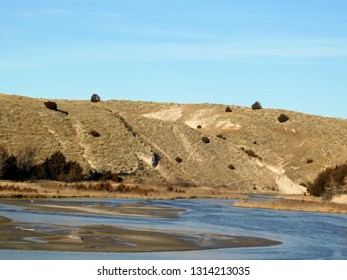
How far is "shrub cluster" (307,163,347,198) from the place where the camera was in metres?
67.0

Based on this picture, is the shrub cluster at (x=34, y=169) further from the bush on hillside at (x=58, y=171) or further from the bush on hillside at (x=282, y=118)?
the bush on hillside at (x=282, y=118)

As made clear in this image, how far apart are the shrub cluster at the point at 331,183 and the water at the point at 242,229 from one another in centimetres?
1364

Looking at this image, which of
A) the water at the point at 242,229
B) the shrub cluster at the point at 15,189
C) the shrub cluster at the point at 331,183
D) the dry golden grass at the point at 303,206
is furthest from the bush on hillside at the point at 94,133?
the water at the point at 242,229

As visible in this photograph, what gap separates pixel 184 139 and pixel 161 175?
18.5 meters

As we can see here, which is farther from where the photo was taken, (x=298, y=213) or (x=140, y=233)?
(x=298, y=213)

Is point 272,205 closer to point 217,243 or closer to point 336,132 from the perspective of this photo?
point 217,243

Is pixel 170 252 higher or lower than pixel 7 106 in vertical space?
lower

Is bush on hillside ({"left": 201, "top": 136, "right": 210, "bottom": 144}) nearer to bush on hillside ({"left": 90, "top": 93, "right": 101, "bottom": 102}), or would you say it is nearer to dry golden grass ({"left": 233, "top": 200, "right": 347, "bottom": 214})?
bush on hillside ({"left": 90, "top": 93, "right": 101, "bottom": 102})

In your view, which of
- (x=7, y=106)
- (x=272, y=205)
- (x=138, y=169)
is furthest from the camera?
(x=7, y=106)

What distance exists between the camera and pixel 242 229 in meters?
37.4

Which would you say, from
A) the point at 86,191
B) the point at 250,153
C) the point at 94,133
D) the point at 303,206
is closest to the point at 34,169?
the point at 86,191

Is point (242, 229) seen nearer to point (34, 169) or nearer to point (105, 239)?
point (105, 239)

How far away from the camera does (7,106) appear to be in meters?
103
